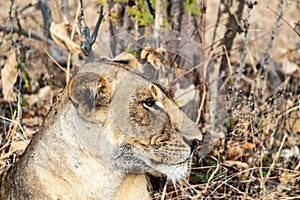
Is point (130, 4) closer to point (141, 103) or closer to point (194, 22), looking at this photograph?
point (194, 22)

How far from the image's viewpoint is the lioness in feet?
8.86

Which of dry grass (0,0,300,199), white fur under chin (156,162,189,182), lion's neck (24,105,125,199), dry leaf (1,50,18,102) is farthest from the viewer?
dry leaf (1,50,18,102)

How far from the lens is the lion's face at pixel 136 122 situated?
266 cm

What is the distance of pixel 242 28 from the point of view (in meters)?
4.25

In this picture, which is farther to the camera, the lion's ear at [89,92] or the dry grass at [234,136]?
the dry grass at [234,136]

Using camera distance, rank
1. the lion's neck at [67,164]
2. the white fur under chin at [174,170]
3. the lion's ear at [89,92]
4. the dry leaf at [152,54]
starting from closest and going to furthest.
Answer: the lion's ear at [89,92] < the lion's neck at [67,164] < the white fur under chin at [174,170] < the dry leaf at [152,54]

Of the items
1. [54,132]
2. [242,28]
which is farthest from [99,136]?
[242,28]

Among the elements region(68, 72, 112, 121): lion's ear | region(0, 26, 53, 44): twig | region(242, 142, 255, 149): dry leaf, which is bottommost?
region(242, 142, 255, 149): dry leaf

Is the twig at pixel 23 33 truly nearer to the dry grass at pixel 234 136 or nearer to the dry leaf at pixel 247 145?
the dry grass at pixel 234 136

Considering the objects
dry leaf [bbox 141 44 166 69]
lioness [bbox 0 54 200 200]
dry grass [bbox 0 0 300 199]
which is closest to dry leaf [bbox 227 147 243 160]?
dry grass [bbox 0 0 300 199]

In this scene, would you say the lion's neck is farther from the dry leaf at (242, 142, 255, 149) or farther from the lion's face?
the dry leaf at (242, 142, 255, 149)

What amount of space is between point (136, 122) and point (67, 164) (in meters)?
0.36

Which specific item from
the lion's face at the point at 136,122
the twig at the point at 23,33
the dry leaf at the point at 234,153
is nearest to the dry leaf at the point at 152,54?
the dry leaf at the point at 234,153

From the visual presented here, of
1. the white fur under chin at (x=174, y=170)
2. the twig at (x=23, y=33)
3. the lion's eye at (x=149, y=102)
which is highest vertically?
the lion's eye at (x=149, y=102)
